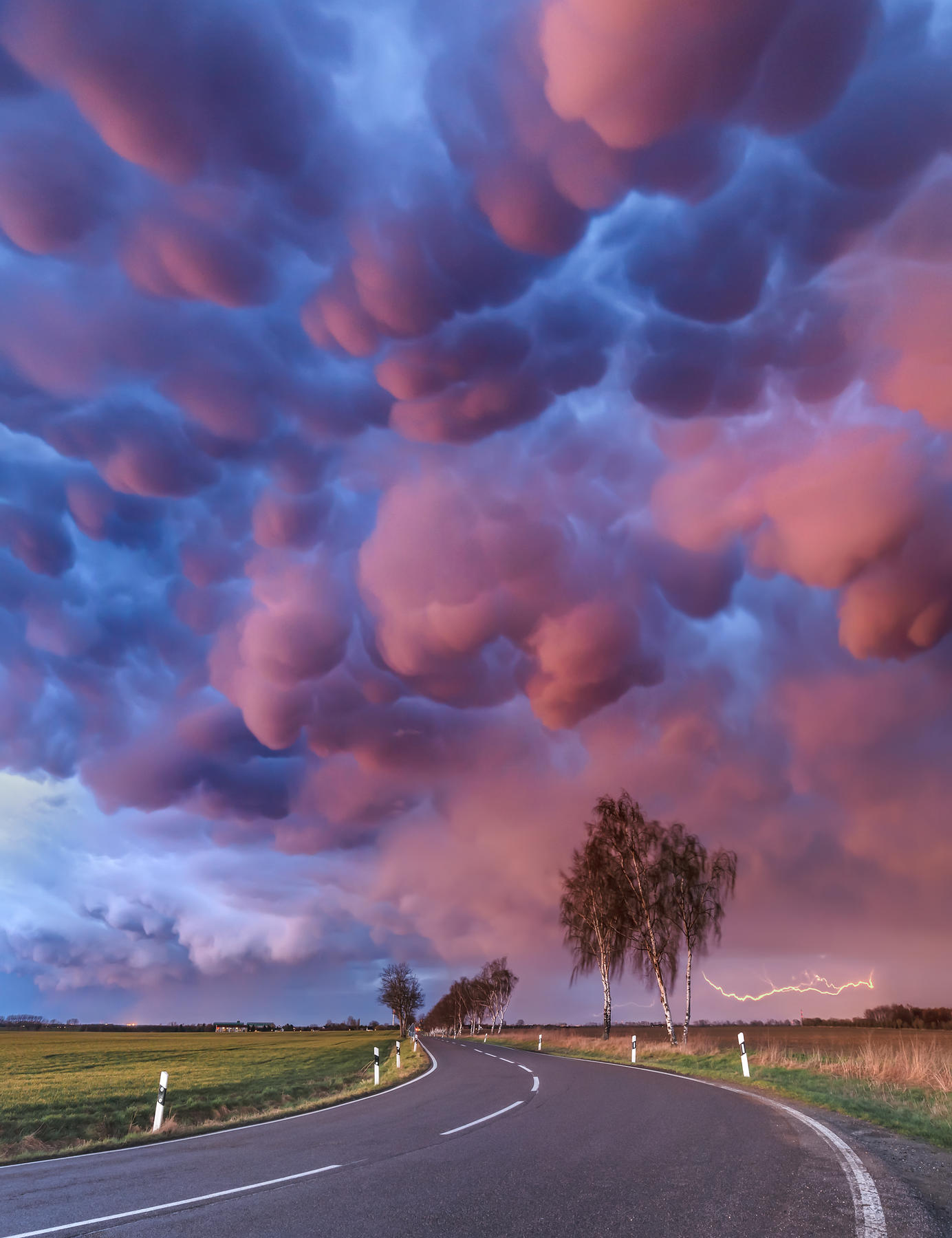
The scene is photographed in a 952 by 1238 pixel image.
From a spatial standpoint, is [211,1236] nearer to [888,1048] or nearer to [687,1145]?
[687,1145]

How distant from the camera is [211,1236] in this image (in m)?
5.94

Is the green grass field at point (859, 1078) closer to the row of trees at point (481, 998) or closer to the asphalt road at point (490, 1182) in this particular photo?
the asphalt road at point (490, 1182)

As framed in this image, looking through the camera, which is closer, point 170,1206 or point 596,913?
point 170,1206

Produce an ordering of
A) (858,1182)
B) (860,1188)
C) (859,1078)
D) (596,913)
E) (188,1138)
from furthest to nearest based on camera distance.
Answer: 1. (596,913)
2. (859,1078)
3. (188,1138)
4. (858,1182)
5. (860,1188)

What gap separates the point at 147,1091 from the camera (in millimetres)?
31750

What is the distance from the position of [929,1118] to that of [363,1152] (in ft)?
27.9

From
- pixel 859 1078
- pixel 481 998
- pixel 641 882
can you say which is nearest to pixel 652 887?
pixel 641 882

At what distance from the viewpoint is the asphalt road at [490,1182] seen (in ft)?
19.9

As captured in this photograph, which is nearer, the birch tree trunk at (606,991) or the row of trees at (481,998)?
the birch tree trunk at (606,991)

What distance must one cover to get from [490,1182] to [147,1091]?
31.1 m

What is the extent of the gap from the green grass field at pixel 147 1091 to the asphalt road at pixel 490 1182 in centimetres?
474

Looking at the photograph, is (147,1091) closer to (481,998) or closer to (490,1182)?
(490,1182)

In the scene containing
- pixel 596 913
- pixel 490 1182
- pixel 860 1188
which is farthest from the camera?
pixel 596 913

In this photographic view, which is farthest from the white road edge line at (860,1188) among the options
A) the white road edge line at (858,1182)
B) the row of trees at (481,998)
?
the row of trees at (481,998)
